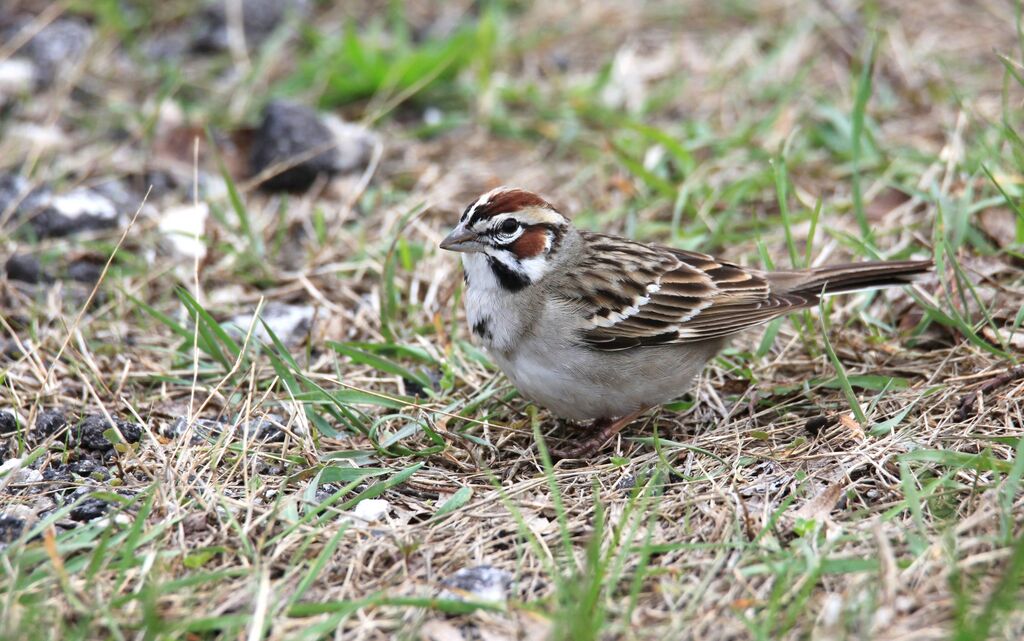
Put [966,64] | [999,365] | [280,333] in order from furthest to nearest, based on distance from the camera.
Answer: [966,64]
[280,333]
[999,365]

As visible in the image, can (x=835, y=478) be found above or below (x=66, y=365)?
below

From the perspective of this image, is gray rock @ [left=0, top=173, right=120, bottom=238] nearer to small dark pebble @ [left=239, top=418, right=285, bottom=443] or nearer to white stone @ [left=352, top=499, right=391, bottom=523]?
small dark pebble @ [left=239, top=418, right=285, bottom=443]

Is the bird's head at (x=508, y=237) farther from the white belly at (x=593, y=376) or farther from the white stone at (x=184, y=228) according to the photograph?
the white stone at (x=184, y=228)

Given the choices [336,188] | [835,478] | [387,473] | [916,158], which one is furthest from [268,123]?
[835,478]

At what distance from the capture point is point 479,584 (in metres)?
3.43

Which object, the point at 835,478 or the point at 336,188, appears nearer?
the point at 835,478

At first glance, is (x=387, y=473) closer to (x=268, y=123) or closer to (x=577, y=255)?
(x=577, y=255)

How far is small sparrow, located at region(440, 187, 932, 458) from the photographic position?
14.1 feet

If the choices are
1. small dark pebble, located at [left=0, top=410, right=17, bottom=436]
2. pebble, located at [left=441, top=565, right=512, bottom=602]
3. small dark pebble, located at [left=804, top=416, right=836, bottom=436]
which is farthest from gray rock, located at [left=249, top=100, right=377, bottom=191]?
pebble, located at [left=441, top=565, right=512, bottom=602]

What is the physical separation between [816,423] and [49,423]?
2897mm

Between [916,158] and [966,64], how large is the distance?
1712 millimetres

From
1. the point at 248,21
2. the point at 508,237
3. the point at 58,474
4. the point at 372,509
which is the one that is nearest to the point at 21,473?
the point at 58,474

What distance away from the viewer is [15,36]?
24.5 ft

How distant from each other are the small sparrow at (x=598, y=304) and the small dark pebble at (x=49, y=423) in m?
1.59
